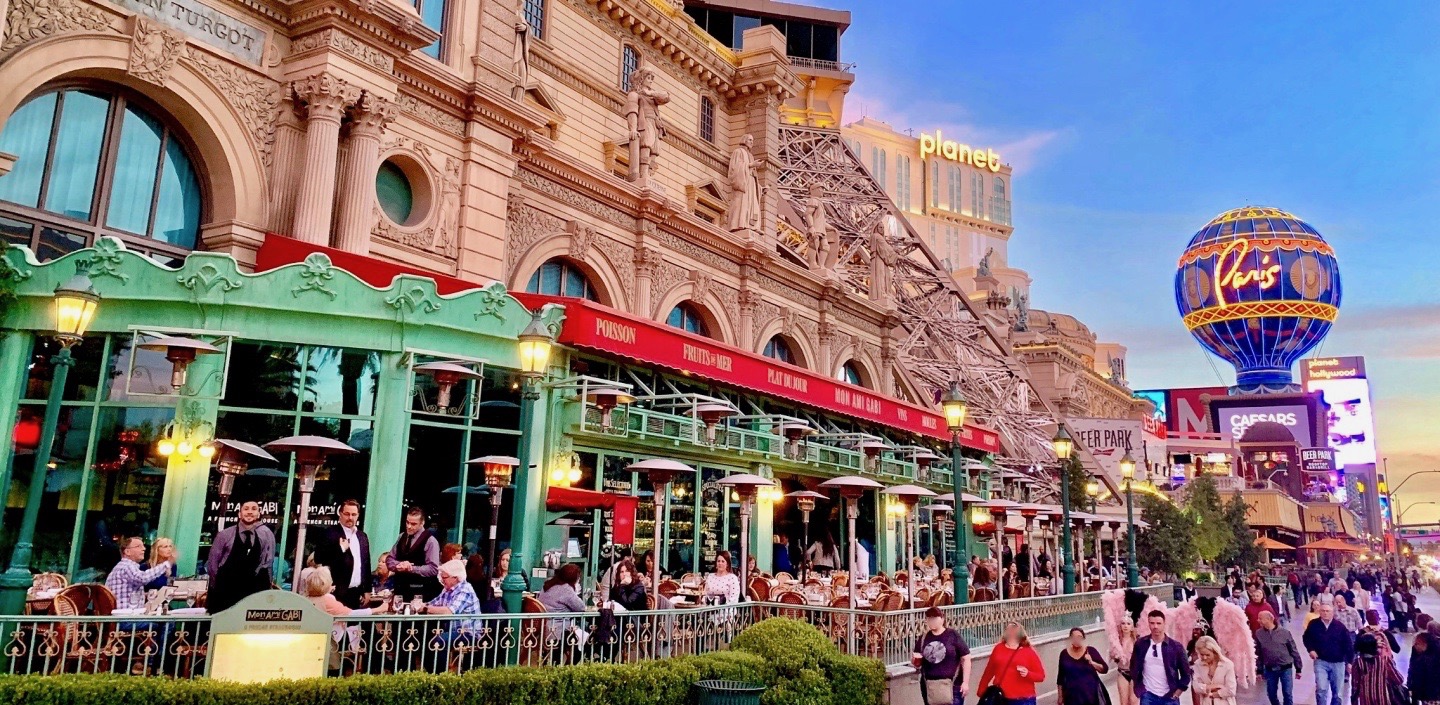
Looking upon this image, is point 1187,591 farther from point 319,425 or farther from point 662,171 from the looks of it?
point 319,425

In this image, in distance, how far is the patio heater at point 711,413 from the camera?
2119cm

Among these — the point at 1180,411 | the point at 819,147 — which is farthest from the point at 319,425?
the point at 1180,411

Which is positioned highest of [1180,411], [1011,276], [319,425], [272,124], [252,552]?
[1011,276]

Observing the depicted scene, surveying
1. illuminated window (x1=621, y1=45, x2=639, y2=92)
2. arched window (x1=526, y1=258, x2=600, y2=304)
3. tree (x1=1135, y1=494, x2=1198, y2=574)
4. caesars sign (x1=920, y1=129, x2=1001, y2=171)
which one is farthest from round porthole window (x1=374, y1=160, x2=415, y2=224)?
caesars sign (x1=920, y1=129, x2=1001, y2=171)

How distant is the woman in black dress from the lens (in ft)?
35.6

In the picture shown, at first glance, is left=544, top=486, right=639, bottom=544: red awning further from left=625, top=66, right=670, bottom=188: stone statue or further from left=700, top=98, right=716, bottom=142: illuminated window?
left=700, top=98, right=716, bottom=142: illuminated window

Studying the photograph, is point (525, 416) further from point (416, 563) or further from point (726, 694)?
point (726, 694)

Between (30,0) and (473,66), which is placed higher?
(473,66)

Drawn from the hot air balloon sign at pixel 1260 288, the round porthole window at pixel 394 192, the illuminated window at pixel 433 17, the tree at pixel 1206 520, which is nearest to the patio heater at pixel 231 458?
the round porthole window at pixel 394 192

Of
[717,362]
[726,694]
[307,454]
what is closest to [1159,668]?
[726,694]

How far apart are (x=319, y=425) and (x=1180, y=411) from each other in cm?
13253

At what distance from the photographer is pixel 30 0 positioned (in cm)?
1516

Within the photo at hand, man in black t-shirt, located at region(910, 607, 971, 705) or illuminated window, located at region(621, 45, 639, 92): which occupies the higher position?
illuminated window, located at region(621, 45, 639, 92)

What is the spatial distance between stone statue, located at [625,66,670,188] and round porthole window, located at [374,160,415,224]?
837cm
